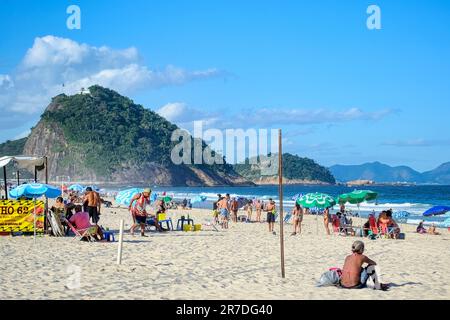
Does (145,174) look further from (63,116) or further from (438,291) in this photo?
(438,291)

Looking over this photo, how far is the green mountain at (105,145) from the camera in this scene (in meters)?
125

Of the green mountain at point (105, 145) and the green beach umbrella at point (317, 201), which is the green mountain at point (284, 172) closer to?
the green mountain at point (105, 145)

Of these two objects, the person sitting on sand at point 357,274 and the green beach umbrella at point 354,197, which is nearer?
the person sitting on sand at point 357,274

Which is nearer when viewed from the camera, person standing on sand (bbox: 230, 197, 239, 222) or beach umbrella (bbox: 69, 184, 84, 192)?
person standing on sand (bbox: 230, 197, 239, 222)

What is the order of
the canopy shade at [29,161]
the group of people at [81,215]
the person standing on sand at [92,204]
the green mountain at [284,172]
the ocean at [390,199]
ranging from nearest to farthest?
the group of people at [81,215] → the person standing on sand at [92,204] → the canopy shade at [29,161] → the ocean at [390,199] → the green mountain at [284,172]

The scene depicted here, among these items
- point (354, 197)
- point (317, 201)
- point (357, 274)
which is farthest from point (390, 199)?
point (357, 274)

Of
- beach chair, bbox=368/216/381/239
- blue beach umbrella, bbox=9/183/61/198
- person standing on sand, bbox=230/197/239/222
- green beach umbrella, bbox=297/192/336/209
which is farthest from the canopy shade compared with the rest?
person standing on sand, bbox=230/197/239/222

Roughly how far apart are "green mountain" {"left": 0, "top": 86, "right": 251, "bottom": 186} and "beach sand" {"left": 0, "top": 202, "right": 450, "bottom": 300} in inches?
4356

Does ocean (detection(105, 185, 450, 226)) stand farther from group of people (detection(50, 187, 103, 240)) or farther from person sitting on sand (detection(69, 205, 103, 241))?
person sitting on sand (detection(69, 205, 103, 241))

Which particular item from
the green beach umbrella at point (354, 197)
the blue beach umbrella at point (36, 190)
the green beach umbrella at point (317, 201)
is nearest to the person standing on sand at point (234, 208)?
the green beach umbrella at point (354, 197)

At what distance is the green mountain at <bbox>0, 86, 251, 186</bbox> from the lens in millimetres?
124812

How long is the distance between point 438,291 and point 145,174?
404 feet

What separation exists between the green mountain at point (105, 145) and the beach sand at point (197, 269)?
363 ft

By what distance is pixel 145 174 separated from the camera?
424ft
